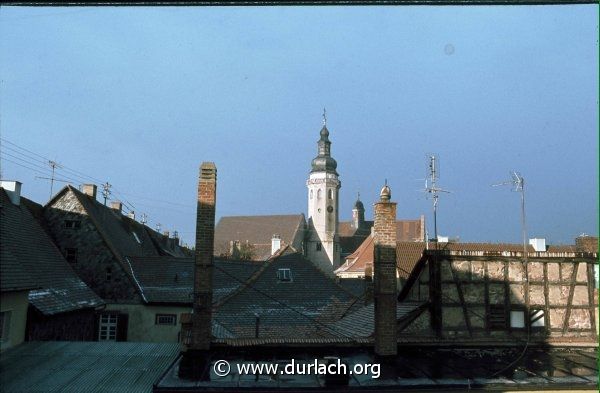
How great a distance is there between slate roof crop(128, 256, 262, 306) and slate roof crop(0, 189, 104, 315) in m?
4.98

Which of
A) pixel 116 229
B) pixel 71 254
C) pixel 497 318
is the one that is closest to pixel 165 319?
pixel 71 254

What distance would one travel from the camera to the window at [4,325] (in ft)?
43.3

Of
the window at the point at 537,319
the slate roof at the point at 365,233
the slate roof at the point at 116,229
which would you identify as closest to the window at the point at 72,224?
the slate roof at the point at 116,229

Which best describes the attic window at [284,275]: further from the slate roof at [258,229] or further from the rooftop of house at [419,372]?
the slate roof at [258,229]

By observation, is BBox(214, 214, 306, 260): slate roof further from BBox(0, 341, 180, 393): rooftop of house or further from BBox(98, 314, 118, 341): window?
BBox(0, 341, 180, 393): rooftop of house

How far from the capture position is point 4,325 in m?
13.4

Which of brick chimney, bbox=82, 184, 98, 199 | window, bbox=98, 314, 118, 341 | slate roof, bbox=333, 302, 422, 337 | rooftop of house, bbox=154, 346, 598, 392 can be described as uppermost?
brick chimney, bbox=82, 184, 98, 199

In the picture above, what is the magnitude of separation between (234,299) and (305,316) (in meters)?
3.56

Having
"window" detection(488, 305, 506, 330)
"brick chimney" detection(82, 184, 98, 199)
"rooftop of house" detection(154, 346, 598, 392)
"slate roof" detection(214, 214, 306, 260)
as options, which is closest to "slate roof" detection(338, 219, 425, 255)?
"slate roof" detection(214, 214, 306, 260)

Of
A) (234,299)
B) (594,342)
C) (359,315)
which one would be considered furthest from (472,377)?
(234,299)

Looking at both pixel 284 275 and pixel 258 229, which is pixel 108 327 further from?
pixel 258 229

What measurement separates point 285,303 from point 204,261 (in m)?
13.2

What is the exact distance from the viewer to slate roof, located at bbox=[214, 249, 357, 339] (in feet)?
68.2

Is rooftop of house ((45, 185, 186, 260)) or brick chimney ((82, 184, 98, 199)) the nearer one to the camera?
rooftop of house ((45, 185, 186, 260))
